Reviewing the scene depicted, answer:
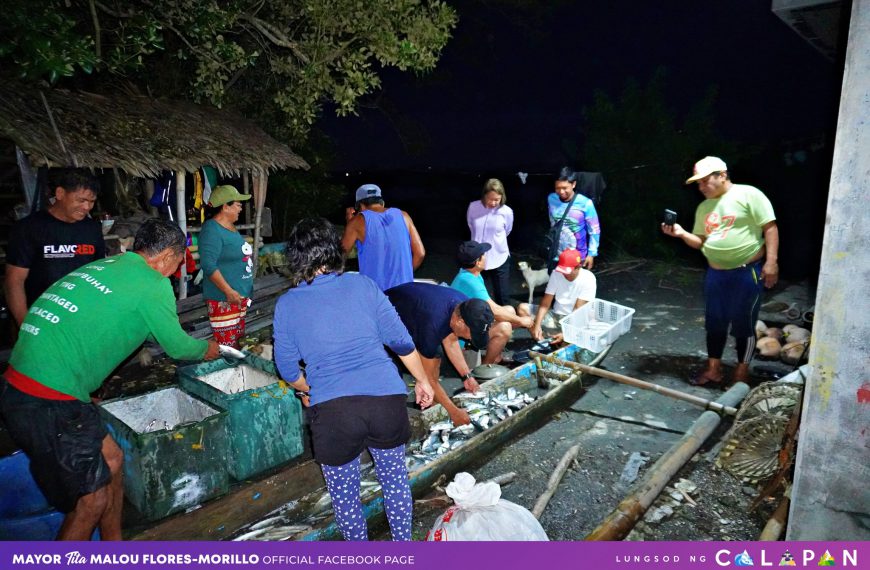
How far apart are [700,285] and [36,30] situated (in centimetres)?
1057

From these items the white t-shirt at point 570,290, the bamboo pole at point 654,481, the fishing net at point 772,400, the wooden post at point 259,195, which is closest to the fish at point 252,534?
the bamboo pole at point 654,481

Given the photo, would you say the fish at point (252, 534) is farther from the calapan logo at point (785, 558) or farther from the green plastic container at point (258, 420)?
the calapan logo at point (785, 558)

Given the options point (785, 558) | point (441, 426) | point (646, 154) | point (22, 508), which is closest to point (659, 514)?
point (785, 558)

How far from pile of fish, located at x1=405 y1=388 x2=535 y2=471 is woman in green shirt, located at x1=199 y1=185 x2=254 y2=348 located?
2.18 m

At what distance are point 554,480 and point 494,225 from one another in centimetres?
354

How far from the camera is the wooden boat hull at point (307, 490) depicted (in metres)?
3.04

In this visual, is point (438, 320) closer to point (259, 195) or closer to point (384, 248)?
point (384, 248)

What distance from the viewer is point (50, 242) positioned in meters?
4.15

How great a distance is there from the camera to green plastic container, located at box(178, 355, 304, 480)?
11.0ft

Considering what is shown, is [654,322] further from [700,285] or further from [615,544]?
[615,544]

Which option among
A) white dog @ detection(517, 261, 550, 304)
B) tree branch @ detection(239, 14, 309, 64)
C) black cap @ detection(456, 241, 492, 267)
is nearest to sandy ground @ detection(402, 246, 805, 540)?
white dog @ detection(517, 261, 550, 304)

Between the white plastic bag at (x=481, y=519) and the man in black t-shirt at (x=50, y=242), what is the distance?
3.65 meters

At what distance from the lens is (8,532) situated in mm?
2727

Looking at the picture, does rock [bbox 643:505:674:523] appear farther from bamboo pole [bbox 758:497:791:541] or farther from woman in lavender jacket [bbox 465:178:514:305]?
woman in lavender jacket [bbox 465:178:514:305]
